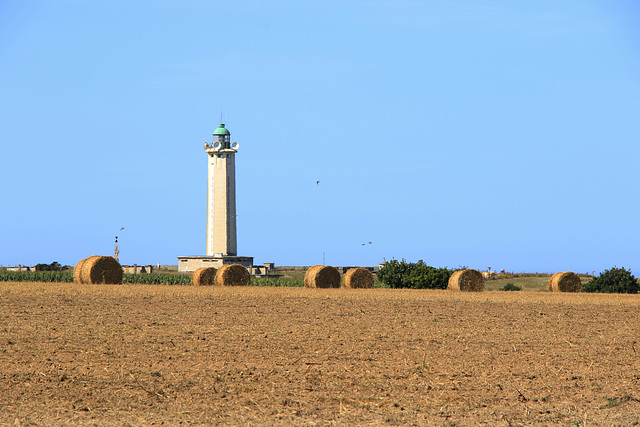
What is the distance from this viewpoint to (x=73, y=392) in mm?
11953

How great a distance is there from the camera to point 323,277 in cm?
4088

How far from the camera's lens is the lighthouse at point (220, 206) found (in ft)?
236

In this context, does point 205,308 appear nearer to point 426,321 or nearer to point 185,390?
point 426,321

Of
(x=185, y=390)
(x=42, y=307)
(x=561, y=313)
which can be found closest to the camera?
(x=185, y=390)

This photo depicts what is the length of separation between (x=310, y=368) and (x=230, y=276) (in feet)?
88.6

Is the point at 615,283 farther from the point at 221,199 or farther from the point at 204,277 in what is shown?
the point at 221,199

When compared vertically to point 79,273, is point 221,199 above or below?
above

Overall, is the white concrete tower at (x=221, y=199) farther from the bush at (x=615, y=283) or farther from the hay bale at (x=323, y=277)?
the bush at (x=615, y=283)

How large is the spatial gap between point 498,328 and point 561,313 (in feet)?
17.7

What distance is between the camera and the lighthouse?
71812mm

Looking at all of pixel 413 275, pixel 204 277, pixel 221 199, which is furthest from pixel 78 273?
pixel 221 199

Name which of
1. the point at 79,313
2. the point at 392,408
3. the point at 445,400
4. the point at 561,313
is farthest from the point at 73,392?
the point at 561,313

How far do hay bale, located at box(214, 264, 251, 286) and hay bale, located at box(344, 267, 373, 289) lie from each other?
5641 mm

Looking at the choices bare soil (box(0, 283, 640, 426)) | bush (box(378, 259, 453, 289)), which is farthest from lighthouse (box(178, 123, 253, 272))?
bare soil (box(0, 283, 640, 426))
